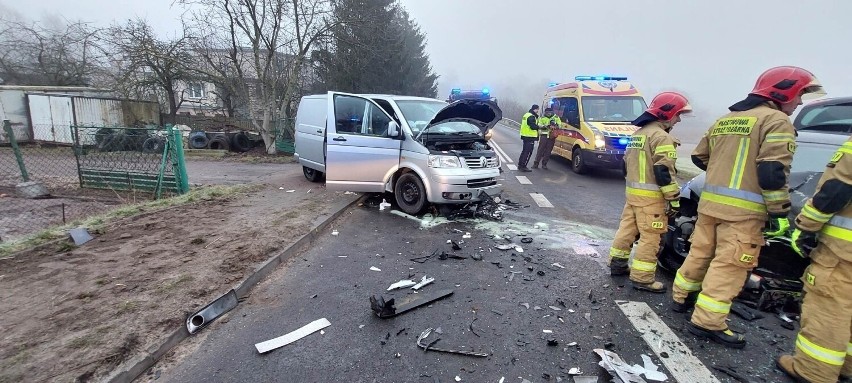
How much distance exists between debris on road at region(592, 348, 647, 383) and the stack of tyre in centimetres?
1548

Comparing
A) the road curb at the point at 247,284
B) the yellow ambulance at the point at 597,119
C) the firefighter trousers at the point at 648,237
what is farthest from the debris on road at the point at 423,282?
the yellow ambulance at the point at 597,119

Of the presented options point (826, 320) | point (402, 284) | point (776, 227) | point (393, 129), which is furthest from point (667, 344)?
point (393, 129)

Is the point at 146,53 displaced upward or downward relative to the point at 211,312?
upward

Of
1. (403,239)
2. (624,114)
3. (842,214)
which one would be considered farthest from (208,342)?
(624,114)

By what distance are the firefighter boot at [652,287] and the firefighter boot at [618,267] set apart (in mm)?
238

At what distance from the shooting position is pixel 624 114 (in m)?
10.0

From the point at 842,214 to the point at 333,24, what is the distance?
47.0 ft

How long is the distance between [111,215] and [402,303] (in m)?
4.74

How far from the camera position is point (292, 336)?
2934 mm

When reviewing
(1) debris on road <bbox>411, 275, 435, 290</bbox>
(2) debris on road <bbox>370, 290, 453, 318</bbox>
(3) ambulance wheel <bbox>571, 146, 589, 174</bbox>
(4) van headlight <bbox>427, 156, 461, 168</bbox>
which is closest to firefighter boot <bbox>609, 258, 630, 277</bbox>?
(2) debris on road <bbox>370, 290, 453, 318</bbox>

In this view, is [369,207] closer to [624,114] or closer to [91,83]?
[624,114]

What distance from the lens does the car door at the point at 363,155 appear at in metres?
6.32

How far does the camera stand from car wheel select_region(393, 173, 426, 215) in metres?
6.05

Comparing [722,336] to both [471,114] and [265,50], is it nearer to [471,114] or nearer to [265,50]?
[471,114]
